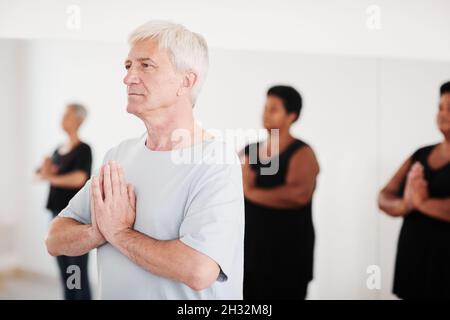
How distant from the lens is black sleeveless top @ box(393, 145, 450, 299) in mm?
2180

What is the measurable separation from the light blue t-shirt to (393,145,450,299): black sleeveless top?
777 millimetres

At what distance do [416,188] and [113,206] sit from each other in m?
1.27

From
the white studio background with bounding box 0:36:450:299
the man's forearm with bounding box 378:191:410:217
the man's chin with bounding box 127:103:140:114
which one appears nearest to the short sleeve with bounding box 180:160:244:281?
the white studio background with bounding box 0:36:450:299

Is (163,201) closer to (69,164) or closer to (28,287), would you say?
(69,164)

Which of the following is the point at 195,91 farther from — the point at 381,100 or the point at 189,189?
the point at 381,100

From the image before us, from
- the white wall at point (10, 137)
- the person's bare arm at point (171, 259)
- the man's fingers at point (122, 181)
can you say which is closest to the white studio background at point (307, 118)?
the white wall at point (10, 137)

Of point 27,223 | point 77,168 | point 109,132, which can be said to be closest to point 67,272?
point 27,223

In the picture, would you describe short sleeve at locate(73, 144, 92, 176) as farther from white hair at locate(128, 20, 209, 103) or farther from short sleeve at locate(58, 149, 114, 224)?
white hair at locate(128, 20, 209, 103)

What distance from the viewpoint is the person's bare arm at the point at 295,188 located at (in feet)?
6.70

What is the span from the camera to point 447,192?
2.17 m

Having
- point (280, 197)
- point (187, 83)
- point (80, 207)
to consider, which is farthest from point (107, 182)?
point (280, 197)

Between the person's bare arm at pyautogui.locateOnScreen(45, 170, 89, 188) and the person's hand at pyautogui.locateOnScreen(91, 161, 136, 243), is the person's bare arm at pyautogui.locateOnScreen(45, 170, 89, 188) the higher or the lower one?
the higher one

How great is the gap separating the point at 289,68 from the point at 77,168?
0.94 metres

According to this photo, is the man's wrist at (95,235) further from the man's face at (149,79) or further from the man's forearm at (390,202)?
the man's forearm at (390,202)
